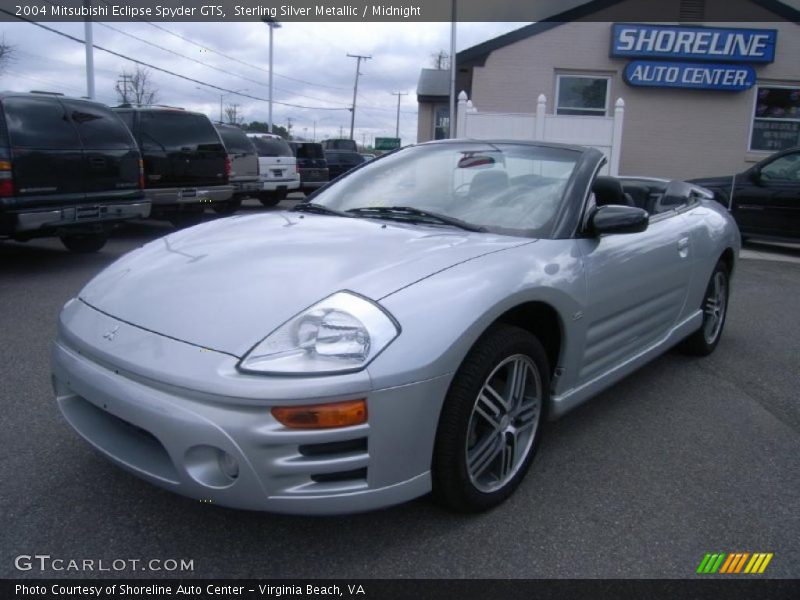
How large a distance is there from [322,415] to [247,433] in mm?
223

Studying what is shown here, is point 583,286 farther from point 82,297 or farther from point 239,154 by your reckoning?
point 239,154

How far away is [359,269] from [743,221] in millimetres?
9883

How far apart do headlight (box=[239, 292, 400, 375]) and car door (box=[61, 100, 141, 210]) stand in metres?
5.99

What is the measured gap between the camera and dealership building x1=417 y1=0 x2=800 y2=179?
1434 cm

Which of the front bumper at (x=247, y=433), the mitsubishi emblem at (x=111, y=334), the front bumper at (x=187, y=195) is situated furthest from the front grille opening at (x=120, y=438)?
the front bumper at (x=187, y=195)

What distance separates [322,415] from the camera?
2.00m

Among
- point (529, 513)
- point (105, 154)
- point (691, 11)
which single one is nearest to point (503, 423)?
point (529, 513)

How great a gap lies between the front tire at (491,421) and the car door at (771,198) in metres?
9.00

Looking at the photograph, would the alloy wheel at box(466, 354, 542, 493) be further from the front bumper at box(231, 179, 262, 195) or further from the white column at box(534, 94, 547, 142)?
the white column at box(534, 94, 547, 142)

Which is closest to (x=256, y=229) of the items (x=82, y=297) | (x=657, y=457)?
(x=82, y=297)

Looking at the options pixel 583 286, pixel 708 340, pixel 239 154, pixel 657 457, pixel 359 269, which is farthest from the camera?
pixel 239 154

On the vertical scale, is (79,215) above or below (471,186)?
below

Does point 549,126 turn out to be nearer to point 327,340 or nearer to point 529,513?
point 529,513

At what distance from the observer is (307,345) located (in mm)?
2094
